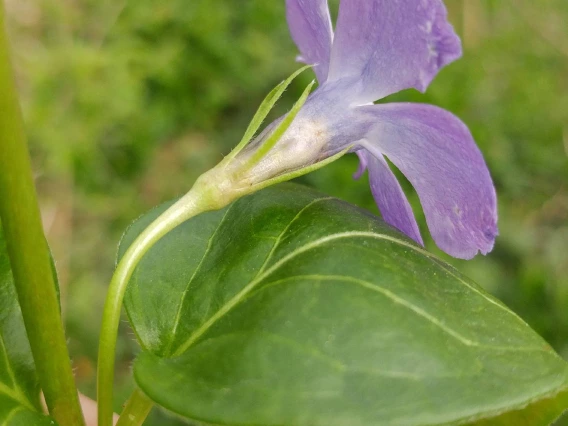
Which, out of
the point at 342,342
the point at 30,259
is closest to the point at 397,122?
the point at 342,342

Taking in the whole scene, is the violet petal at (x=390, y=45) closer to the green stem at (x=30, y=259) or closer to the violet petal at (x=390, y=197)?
the violet petal at (x=390, y=197)

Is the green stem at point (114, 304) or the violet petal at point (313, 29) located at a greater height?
the violet petal at point (313, 29)

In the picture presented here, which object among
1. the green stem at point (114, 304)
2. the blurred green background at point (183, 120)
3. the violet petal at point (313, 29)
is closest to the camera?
the green stem at point (114, 304)

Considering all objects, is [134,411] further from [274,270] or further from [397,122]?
[397,122]

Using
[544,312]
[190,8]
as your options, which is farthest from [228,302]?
[190,8]

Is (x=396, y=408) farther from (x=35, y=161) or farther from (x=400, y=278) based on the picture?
(x=35, y=161)

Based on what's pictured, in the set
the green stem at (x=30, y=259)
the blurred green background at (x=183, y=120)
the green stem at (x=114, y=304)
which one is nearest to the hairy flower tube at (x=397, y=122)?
the green stem at (x=114, y=304)
